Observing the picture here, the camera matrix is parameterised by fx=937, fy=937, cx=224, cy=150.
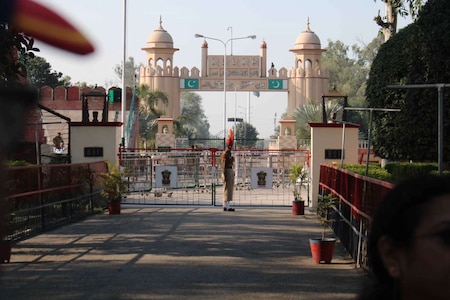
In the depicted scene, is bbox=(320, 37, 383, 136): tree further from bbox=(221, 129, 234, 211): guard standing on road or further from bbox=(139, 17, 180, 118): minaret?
bbox=(221, 129, 234, 211): guard standing on road

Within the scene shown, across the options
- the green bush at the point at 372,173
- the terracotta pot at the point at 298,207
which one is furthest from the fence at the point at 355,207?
the terracotta pot at the point at 298,207

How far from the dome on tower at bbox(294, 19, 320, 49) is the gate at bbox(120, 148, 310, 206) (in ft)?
186

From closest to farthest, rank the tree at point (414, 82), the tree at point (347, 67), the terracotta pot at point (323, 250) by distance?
the terracotta pot at point (323, 250) < the tree at point (414, 82) < the tree at point (347, 67)

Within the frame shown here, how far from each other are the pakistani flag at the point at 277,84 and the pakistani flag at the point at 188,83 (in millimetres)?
6750

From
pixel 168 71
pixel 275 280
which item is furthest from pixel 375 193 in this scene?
pixel 168 71

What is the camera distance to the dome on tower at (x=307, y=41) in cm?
8588

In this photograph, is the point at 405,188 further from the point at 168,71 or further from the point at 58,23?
the point at 168,71

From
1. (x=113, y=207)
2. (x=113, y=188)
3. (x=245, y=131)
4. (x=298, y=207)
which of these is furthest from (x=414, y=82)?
(x=245, y=131)

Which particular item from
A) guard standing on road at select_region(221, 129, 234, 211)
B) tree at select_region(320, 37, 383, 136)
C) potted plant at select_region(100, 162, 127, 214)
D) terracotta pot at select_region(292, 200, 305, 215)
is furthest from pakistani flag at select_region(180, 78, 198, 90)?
terracotta pot at select_region(292, 200, 305, 215)

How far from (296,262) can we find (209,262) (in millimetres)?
1144

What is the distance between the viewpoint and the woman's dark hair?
1.56 meters

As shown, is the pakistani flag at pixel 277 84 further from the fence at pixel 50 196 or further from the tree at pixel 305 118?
the fence at pixel 50 196

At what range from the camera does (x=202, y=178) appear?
94.6 ft

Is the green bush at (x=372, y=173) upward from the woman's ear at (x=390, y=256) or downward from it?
downward
